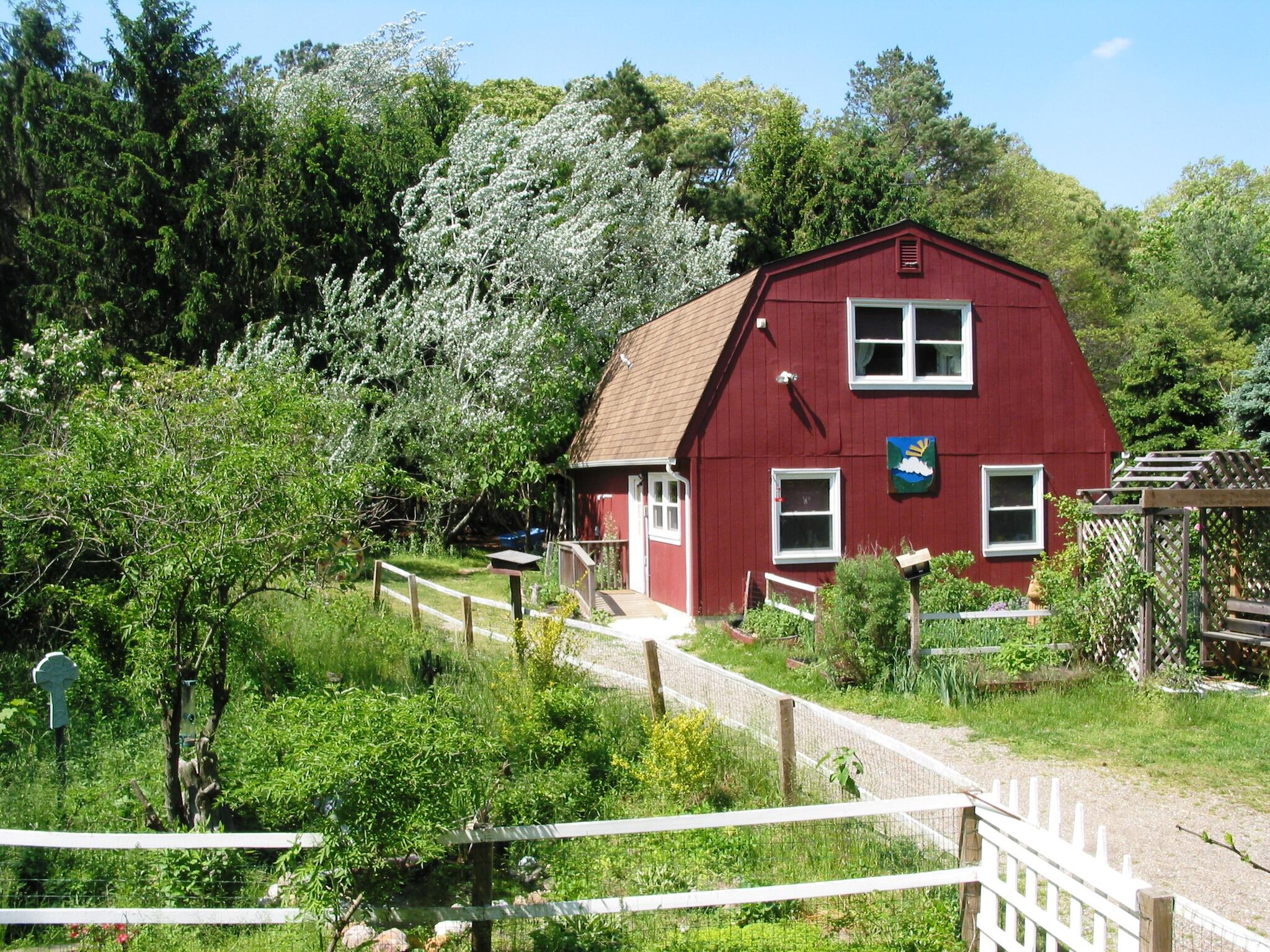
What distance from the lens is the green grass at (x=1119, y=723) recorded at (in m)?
8.16

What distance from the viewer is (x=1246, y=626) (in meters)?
10.9

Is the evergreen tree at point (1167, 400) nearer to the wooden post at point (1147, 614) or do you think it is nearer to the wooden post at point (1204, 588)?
the wooden post at point (1204, 588)

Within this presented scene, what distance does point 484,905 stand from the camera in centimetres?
469

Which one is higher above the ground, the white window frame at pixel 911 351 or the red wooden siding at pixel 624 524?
the white window frame at pixel 911 351

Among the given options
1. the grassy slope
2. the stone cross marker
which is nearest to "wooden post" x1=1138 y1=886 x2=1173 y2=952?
the grassy slope

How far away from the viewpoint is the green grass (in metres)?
8.16

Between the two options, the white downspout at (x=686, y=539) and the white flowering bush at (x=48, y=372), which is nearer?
the white flowering bush at (x=48, y=372)

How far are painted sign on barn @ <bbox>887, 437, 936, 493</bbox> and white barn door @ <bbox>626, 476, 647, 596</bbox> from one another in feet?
14.9

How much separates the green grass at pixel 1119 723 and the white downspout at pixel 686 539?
3.88m

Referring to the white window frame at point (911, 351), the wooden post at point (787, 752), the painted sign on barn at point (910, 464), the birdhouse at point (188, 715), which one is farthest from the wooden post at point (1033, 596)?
the birdhouse at point (188, 715)

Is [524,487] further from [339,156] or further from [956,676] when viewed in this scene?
[956,676]

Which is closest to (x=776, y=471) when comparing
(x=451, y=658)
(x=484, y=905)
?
(x=451, y=658)

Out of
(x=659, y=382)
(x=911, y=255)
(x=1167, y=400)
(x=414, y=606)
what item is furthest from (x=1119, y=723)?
(x=1167, y=400)

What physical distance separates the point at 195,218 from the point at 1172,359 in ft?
79.8
